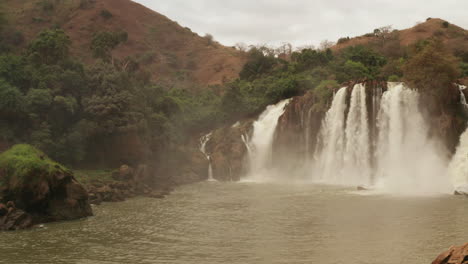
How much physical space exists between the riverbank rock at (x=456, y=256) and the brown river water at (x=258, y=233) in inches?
148

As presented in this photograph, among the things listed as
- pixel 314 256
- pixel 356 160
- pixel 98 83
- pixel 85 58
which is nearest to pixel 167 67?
pixel 85 58

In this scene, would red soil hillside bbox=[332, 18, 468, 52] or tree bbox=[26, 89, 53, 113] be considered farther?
red soil hillside bbox=[332, 18, 468, 52]

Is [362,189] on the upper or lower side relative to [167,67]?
lower

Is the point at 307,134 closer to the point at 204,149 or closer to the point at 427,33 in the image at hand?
the point at 204,149

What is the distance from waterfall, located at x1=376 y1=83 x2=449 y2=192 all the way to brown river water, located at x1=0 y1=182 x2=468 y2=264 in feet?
13.9

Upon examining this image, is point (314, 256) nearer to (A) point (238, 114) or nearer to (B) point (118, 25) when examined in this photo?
(A) point (238, 114)

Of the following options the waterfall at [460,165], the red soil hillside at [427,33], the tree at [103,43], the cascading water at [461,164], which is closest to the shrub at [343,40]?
the red soil hillside at [427,33]

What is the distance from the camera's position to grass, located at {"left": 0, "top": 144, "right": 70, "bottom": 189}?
18.5 meters

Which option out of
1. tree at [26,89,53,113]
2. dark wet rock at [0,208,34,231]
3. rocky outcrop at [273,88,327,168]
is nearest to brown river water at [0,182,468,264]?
dark wet rock at [0,208,34,231]

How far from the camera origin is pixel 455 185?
24.6 meters

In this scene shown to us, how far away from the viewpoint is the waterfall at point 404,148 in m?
26.8

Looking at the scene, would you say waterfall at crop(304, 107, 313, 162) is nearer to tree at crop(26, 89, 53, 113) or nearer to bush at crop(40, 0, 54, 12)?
tree at crop(26, 89, 53, 113)

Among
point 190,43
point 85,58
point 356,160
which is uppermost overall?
point 190,43

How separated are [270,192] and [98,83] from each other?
1433 cm
